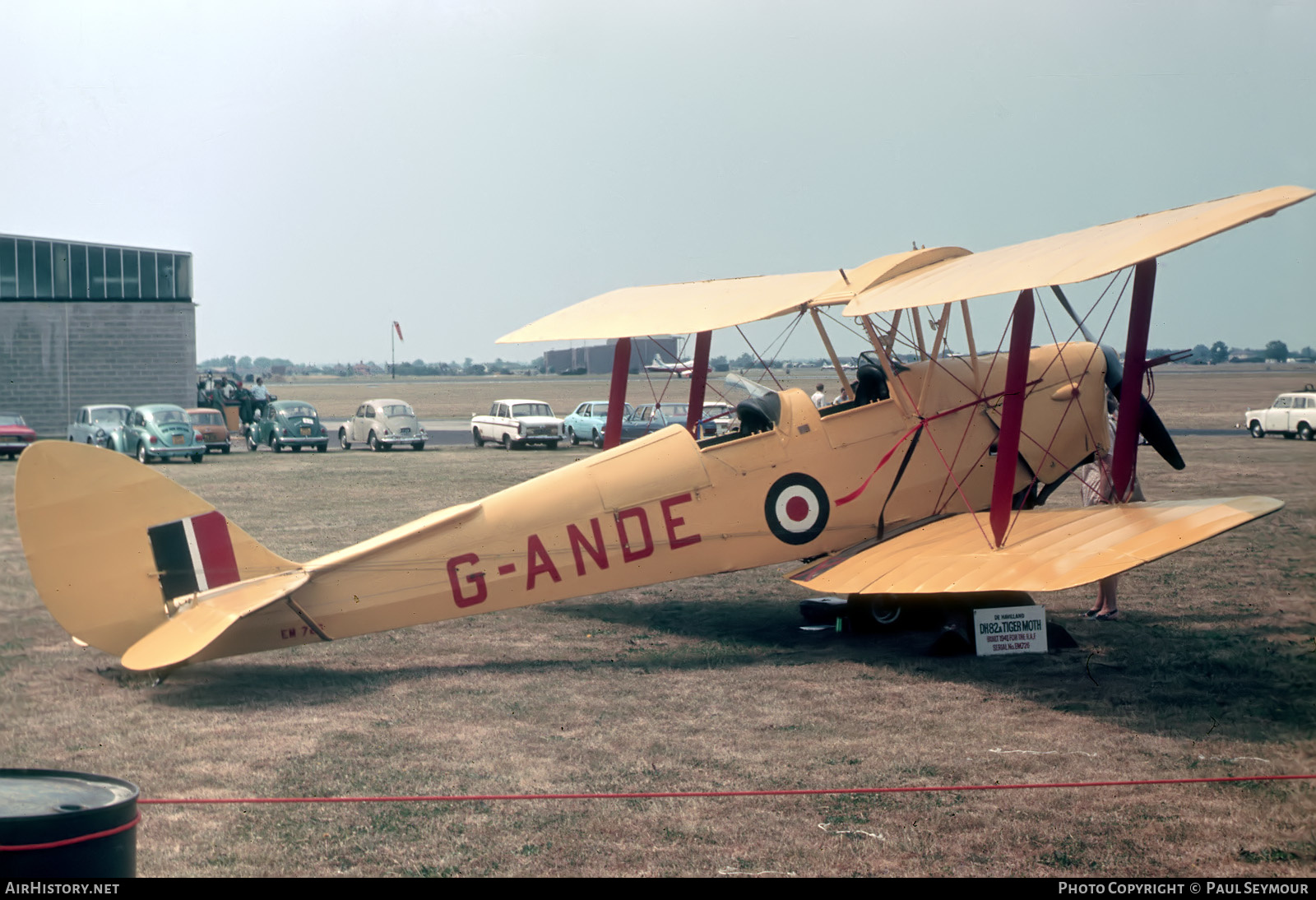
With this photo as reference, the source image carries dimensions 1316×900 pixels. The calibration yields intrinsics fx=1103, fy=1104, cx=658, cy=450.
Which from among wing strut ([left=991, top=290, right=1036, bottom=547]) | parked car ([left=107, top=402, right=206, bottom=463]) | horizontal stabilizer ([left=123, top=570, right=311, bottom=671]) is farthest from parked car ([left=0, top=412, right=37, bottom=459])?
wing strut ([left=991, top=290, right=1036, bottom=547])

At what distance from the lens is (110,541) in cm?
711

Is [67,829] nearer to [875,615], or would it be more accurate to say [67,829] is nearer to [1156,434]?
[875,615]

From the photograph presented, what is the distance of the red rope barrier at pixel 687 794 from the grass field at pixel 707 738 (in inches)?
2.4

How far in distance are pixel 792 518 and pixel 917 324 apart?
204cm

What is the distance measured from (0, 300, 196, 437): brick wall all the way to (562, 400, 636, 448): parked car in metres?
18.1

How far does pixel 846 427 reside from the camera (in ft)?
29.5

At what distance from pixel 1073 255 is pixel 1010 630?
2746 mm

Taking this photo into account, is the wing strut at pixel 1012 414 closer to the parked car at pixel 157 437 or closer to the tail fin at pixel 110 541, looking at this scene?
the tail fin at pixel 110 541

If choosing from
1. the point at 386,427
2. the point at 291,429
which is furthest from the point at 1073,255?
the point at 291,429

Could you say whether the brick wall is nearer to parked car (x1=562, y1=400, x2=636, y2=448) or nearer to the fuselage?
parked car (x1=562, y1=400, x2=636, y2=448)

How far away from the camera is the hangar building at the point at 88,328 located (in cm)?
3991

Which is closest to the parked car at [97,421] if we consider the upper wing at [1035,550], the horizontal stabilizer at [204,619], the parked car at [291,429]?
the parked car at [291,429]

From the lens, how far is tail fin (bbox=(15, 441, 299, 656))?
6879mm
